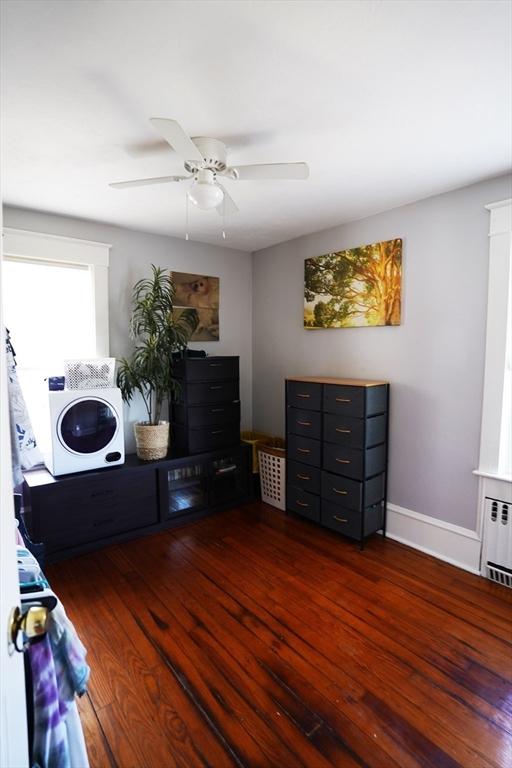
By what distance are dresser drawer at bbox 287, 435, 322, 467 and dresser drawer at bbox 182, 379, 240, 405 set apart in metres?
0.64

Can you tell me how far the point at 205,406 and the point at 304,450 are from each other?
2.94ft

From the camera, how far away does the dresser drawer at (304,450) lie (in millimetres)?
3033

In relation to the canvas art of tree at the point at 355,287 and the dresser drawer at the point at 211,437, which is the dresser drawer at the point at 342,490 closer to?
the dresser drawer at the point at 211,437

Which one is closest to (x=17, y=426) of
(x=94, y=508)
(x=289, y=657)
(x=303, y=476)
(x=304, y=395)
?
(x=94, y=508)

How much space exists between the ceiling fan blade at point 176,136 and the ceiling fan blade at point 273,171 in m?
0.22

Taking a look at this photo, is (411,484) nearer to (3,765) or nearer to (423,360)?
A: (423,360)

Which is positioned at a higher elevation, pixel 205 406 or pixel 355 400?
pixel 355 400

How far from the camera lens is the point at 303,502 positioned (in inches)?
125

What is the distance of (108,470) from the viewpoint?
280cm

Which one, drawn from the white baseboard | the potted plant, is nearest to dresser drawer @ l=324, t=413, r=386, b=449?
the white baseboard

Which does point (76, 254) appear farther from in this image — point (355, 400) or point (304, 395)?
point (355, 400)

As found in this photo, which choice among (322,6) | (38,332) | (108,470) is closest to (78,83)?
(322,6)

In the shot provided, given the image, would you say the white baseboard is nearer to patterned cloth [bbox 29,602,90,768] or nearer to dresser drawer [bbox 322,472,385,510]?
dresser drawer [bbox 322,472,385,510]

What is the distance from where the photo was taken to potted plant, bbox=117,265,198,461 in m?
3.08
